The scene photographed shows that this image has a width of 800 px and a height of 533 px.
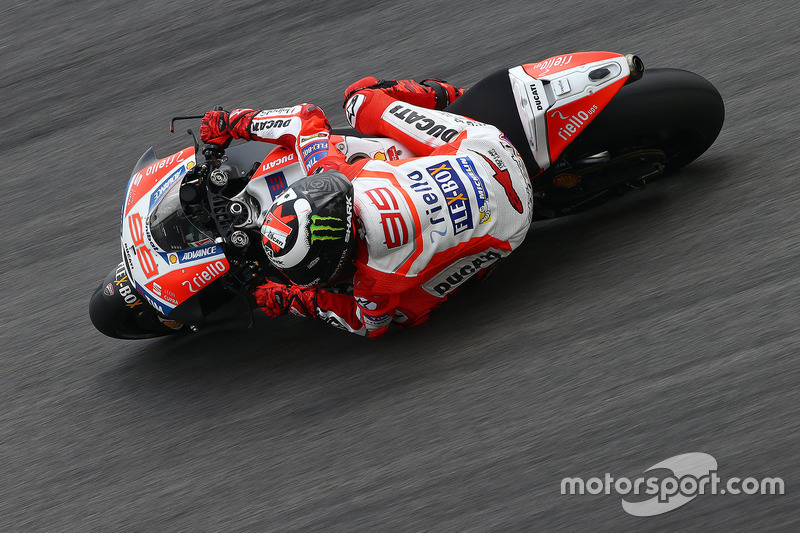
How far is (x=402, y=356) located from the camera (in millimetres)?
→ 4176

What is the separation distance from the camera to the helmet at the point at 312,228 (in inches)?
134

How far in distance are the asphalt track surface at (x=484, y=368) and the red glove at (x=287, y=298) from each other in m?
0.42

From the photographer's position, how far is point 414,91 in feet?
14.0

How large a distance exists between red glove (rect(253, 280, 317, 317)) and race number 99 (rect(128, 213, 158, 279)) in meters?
0.52

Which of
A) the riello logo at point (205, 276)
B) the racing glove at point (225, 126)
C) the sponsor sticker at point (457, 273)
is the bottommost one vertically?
the sponsor sticker at point (457, 273)

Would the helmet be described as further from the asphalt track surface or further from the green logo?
the asphalt track surface

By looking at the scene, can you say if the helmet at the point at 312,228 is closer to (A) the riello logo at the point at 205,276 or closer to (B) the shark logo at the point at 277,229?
(B) the shark logo at the point at 277,229

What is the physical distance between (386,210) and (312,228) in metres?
0.35

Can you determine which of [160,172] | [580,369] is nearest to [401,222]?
[580,369]

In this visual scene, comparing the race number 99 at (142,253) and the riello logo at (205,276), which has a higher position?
the race number 99 at (142,253)

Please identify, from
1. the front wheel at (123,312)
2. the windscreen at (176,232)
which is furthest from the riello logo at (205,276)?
the front wheel at (123,312)

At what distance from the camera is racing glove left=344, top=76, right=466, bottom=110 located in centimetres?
418

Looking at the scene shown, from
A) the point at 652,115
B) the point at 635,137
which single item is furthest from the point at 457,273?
the point at 652,115

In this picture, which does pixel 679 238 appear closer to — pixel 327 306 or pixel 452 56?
pixel 327 306
